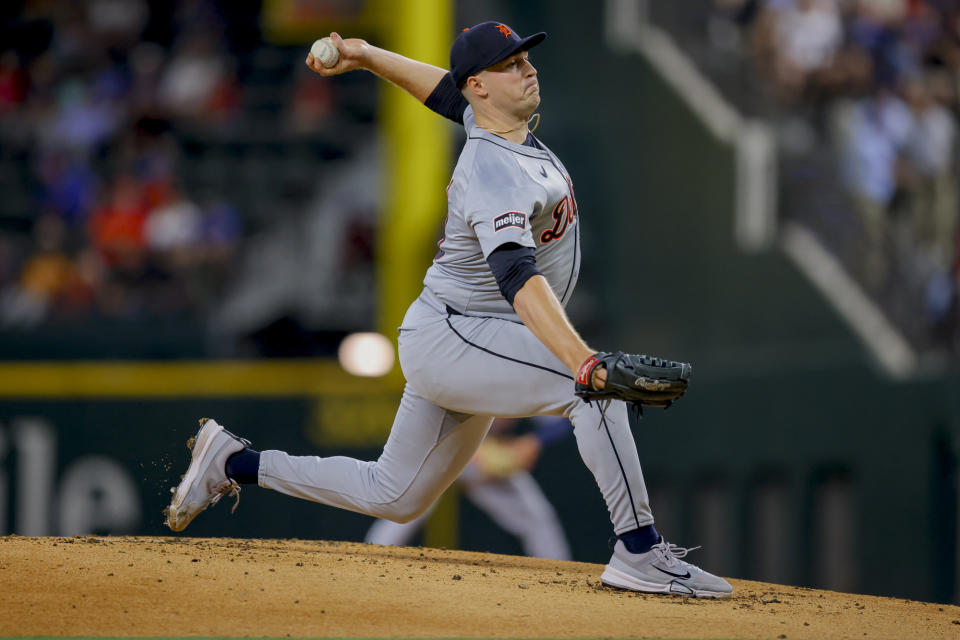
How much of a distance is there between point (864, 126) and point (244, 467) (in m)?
8.00

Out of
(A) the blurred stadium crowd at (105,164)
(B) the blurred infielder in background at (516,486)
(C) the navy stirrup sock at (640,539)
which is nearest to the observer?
(C) the navy stirrup sock at (640,539)

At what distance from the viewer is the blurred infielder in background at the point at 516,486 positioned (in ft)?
32.6

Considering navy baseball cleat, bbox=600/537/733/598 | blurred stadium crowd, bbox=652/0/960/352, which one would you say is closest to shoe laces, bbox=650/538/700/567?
navy baseball cleat, bbox=600/537/733/598

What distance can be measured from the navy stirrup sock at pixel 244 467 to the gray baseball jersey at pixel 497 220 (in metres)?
0.90

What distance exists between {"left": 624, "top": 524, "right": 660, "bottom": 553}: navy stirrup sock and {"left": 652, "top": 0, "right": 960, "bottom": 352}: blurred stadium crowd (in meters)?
6.98

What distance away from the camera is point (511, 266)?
172 inches

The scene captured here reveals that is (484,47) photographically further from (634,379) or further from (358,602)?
(358,602)

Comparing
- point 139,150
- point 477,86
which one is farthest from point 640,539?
point 139,150

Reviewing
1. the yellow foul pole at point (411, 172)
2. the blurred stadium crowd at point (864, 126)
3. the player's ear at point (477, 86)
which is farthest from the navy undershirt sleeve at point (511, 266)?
the blurred stadium crowd at point (864, 126)

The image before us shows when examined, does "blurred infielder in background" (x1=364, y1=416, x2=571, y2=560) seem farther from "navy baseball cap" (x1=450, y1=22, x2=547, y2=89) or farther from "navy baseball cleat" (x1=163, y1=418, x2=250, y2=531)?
"navy baseball cap" (x1=450, y1=22, x2=547, y2=89)

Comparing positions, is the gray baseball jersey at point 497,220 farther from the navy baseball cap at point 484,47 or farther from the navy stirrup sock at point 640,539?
the navy stirrup sock at point 640,539

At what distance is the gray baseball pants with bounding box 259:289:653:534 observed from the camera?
15.1 ft

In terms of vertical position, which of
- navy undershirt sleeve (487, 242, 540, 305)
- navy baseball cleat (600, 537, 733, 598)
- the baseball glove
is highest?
navy undershirt sleeve (487, 242, 540, 305)

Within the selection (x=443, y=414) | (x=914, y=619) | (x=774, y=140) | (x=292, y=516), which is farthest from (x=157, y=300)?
(x=914, y=619)
